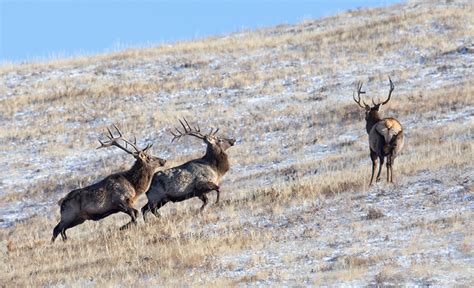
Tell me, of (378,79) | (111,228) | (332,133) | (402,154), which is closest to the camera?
(111,228)

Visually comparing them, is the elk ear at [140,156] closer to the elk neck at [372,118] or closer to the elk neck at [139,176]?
the elk neck at [139,176]

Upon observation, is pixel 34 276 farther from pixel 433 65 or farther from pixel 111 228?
pixel 433 65

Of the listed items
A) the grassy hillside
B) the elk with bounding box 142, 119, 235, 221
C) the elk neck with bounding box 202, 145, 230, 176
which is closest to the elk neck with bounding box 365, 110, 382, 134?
the grassy hillside

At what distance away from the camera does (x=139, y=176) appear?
19.1 metres

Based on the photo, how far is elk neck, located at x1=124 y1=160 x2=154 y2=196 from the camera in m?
19.1

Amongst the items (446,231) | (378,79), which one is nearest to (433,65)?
(378,79)

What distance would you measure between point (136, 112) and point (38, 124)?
296 centimetres

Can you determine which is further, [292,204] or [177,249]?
[292,204]

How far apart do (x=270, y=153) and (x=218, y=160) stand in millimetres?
6585

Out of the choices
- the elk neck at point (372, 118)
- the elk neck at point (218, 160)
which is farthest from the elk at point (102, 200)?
the elk neck at point (372, 118)

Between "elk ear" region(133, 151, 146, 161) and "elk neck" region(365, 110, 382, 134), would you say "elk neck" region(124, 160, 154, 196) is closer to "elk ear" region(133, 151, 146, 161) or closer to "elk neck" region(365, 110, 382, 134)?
"elk ear" region(133, 151, 146, 161)

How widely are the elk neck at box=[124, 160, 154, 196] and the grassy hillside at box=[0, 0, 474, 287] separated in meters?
0.75

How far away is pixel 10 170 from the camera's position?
28.8 metres

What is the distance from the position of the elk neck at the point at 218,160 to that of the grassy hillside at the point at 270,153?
662 mm
